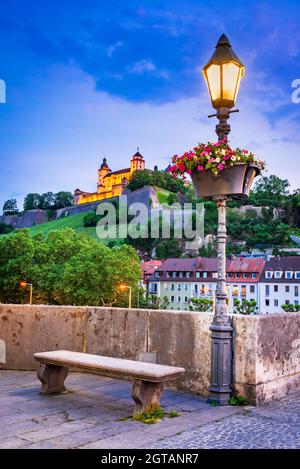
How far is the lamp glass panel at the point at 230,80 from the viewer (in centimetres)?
602

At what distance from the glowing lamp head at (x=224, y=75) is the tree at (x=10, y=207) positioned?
169m

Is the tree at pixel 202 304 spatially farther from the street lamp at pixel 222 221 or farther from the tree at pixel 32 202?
the tree at pixel 32 202

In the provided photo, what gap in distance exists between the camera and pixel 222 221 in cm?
621

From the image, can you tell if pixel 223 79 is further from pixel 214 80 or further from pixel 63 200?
pixel 63 200

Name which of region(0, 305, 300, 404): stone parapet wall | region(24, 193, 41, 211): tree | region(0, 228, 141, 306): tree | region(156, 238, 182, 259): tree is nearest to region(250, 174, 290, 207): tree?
region(156, 238, 182, 259): tree

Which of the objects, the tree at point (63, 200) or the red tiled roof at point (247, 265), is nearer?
the red tiled roof at point (247, 265)

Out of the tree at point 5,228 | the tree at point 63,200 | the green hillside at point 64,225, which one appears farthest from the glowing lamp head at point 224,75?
the tree at point 63,200

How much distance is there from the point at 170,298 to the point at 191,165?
82571 millimetres

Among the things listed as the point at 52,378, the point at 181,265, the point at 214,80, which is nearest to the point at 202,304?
the point at 181,265

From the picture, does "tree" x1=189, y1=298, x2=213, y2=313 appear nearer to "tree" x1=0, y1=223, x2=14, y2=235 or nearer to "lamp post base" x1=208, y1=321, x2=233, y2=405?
"lamp post base" x1=208, y1=321, x2=233, y2=405

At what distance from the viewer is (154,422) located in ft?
15.9

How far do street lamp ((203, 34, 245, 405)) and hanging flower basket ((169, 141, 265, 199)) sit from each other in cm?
16

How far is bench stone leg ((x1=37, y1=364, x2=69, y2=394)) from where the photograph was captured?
6254 mm

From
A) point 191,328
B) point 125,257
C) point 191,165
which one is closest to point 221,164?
point 191,165
